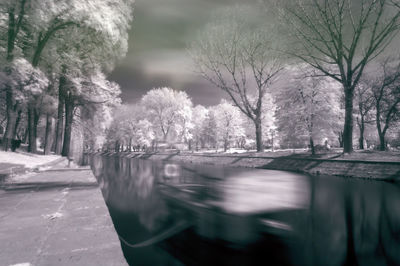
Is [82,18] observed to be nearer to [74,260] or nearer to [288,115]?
[74,260]

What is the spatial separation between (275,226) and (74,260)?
539 cm

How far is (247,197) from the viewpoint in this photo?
10531mm

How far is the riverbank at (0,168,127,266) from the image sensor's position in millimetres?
2332

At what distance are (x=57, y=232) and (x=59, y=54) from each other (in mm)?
19638

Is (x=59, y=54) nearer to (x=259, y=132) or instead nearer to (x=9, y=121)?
(x=9, y=121)

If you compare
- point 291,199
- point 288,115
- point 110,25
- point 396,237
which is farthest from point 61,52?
point 288,115

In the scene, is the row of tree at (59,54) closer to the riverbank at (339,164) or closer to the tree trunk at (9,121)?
the tree trunk at (9,121)

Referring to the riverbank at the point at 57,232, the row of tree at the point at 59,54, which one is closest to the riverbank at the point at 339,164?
the riverbank at the point at 57,232

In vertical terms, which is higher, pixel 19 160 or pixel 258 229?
pixel 19 160

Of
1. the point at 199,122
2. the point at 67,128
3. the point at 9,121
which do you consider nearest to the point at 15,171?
the point at 9,121

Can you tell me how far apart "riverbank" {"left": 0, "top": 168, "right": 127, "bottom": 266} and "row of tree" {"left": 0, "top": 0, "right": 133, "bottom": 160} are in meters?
11.6

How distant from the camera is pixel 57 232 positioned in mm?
3029

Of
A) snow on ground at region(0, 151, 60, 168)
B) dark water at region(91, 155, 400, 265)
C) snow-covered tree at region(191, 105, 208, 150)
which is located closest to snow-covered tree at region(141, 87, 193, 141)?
snow-covered tree at region(191, 105, 208, 150)

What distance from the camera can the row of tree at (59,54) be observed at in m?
13.2
